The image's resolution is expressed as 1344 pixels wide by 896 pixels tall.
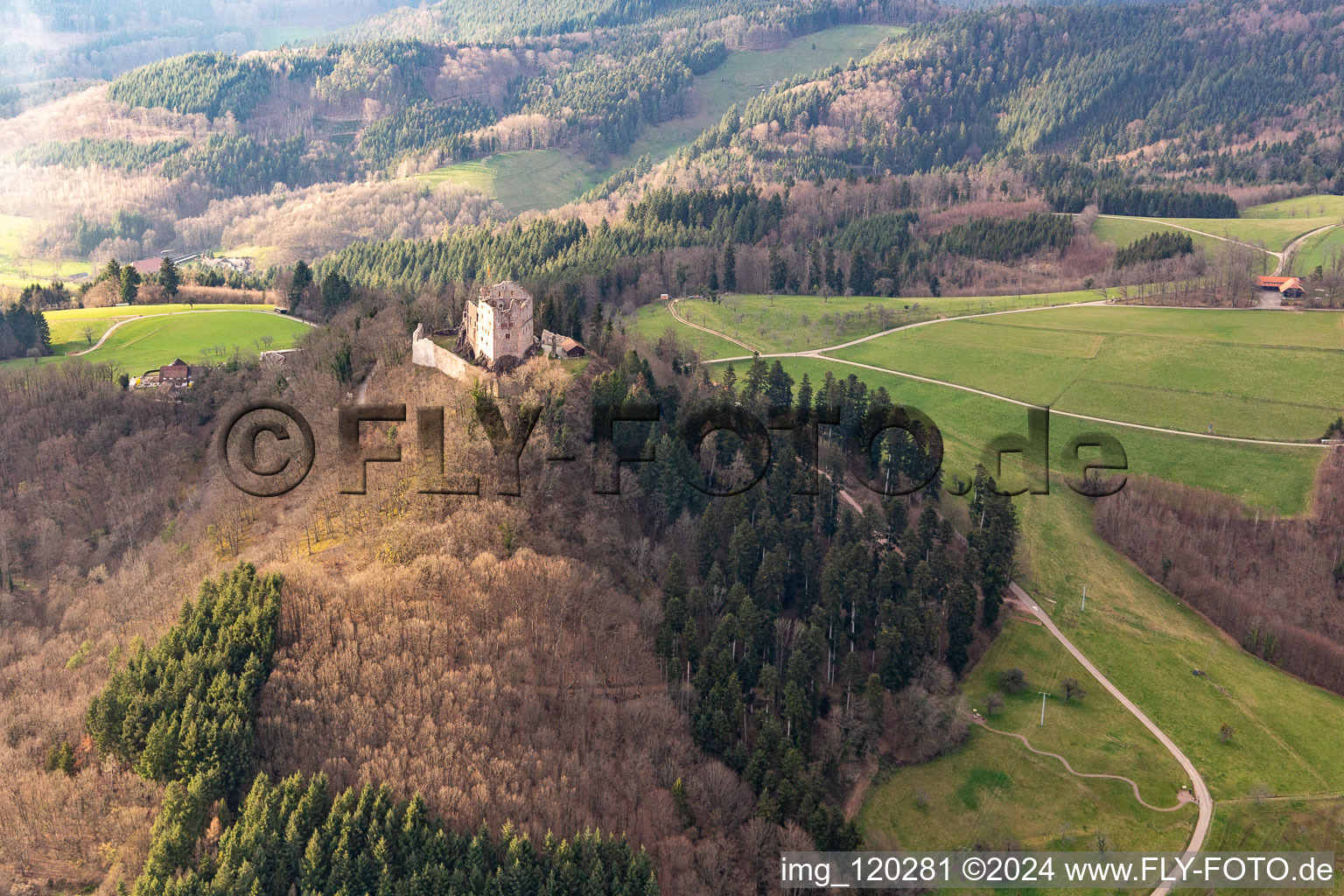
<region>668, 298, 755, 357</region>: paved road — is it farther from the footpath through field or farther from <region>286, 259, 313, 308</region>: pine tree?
<region>286, 259, 313, 308</region>: pine tree

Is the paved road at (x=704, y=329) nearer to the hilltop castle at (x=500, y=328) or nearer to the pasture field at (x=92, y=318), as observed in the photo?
the hilltop castle at (x=500, y=328)

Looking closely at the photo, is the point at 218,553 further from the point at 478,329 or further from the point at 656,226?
the point at 656,226

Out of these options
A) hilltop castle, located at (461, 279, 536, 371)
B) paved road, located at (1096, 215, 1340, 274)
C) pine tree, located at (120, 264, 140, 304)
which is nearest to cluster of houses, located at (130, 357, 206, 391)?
pine tree, located at (120, 264, 140, 304)

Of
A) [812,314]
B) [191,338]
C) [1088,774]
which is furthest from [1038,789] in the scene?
[191,338]

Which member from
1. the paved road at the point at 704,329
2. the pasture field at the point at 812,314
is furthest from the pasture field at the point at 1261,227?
the paved road at the point at 704,329

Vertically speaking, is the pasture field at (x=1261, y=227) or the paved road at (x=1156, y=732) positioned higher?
the pasture field at (x=1261, y=227)

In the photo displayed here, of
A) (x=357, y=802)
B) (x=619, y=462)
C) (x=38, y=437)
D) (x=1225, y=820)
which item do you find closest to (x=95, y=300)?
(x=38, y=437)
